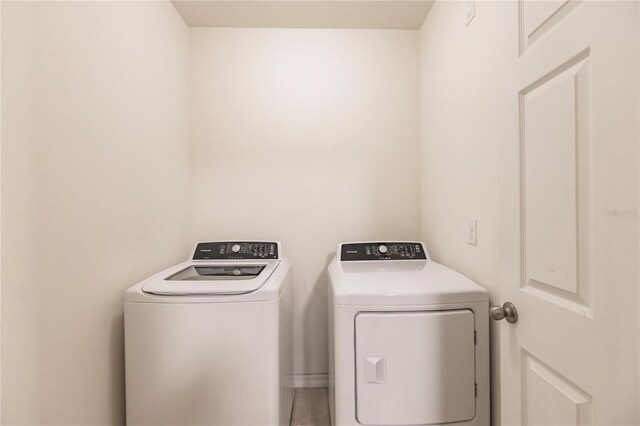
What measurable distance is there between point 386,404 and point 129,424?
101cm

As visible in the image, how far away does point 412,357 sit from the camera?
1138 millimetres

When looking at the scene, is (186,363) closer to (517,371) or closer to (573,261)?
(517,371)

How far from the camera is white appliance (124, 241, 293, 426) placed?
1202mm

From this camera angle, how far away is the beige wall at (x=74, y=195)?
34.8 inches

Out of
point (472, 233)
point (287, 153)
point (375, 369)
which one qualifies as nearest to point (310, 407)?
point (375, 369)

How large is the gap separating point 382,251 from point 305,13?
5.03ft

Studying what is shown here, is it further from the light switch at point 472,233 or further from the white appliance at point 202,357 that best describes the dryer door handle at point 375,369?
Answer: the light switch at point 472,233

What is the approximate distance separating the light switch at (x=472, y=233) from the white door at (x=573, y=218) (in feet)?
→ 1.43

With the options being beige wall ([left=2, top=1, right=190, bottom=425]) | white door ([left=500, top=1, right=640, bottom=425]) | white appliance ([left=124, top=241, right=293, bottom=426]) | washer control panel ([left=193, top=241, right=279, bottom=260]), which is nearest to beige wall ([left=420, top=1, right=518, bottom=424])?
white door ([left=500, top=1, right=640, bottom=425])

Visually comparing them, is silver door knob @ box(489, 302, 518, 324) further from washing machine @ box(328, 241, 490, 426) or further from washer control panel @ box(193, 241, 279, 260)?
washer control panel @ box(193, 241, 279, 260)

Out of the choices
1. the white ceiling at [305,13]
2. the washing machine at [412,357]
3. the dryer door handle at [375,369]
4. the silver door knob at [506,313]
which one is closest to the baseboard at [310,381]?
the washing machine at [412,357]

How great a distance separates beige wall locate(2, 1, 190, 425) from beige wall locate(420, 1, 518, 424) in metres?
1.42

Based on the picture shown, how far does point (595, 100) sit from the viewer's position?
624 mm

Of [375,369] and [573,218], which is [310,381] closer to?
[375,369]
